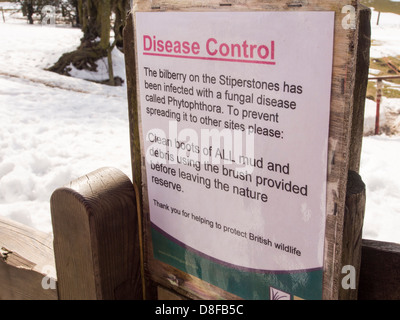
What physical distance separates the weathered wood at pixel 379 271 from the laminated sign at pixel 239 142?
0.66 feet

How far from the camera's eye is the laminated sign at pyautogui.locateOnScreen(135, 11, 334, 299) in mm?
987

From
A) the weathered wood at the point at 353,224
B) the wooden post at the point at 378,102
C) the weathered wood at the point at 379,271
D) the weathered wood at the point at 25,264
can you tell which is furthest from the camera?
the wooden post at the point at 378,102

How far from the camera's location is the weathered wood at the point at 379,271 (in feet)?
3.84

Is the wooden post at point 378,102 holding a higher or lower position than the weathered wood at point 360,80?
lower

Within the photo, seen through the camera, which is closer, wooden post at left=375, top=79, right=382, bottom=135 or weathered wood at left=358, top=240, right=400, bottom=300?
weathered wood at left=358, top=240, right=400, bottom=300

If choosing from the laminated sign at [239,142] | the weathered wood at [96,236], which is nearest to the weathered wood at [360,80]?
the laminated sign at [239,142]

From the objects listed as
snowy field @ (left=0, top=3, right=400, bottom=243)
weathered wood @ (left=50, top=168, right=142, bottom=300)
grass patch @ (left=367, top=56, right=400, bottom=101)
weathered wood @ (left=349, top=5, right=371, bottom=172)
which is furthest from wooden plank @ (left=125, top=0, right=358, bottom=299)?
grass patch @ (left=367, top=56, right=400, bottom=101)

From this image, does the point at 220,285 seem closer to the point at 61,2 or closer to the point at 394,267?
the point at 394,267

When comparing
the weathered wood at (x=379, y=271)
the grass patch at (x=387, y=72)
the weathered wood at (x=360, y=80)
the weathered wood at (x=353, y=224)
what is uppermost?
the weathered wood at (x=360, y=80)

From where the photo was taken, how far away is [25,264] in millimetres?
1562

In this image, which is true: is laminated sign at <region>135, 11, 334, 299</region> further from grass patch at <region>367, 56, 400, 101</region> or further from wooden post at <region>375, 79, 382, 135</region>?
grass patch at <region>367, 56, 400, 101</region>

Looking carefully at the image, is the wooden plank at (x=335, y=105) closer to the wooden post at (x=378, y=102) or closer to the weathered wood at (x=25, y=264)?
the weathered wood at (x=25, y=264)

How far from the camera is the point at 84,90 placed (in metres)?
8.65

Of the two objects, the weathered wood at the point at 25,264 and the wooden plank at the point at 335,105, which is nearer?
the wooden plank at the point at 335,105
